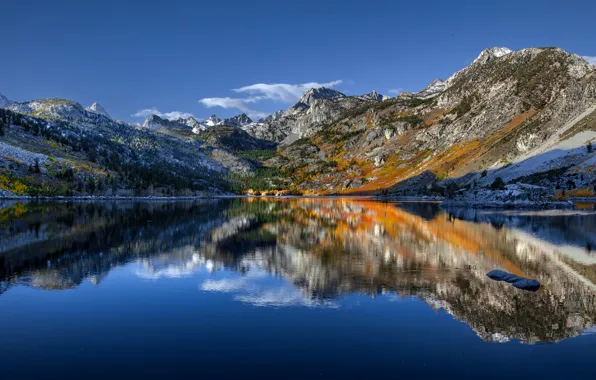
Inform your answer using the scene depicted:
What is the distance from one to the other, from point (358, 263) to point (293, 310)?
53.0ft

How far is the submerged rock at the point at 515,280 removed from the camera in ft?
100

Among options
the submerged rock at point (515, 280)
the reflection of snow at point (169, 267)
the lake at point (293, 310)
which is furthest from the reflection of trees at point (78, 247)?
the submerged rock at point (515, 280)

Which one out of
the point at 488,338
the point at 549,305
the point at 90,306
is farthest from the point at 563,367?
the point at 90,306

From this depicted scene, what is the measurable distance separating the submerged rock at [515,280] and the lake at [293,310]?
553mm

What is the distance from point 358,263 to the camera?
40906 mm

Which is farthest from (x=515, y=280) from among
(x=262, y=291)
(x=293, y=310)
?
(x=262, y=291)

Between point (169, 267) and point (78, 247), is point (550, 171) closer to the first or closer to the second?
point (169, 267)

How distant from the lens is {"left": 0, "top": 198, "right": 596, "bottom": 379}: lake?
57.8ft

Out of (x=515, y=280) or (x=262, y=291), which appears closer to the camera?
(x=262, y=291)

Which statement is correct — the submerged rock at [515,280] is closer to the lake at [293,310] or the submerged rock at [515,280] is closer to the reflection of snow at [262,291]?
the lake at [293,310]

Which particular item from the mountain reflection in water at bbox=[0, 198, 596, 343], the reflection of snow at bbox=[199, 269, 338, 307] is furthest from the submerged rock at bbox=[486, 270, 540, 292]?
the reflection of snow at bbox=[199, 269, 338, 307]

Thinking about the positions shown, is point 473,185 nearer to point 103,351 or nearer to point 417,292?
point 417,292

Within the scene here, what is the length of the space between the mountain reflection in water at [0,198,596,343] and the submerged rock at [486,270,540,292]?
75 cm

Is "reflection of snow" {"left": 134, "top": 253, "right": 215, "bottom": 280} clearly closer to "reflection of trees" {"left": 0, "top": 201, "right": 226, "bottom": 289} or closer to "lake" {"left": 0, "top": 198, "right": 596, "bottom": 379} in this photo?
"lake" {"left": 0, "top": 198, "right": 596, "bottom": 379}
